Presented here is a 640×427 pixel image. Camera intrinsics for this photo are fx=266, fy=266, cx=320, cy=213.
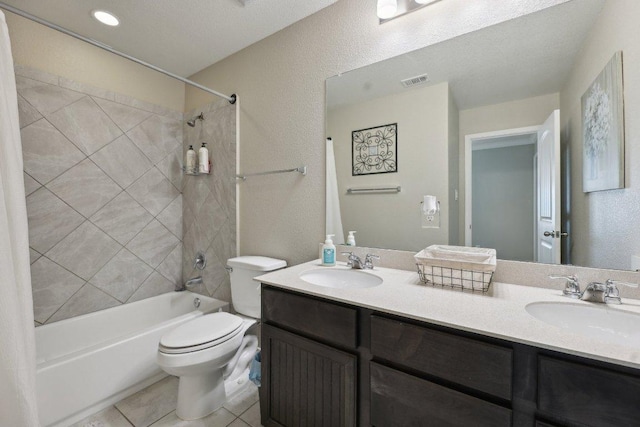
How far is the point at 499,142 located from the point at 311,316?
116 centimetres

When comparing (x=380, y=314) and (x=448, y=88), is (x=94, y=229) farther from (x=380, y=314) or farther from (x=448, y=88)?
(x=448, y=88)

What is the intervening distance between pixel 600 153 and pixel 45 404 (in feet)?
9.13

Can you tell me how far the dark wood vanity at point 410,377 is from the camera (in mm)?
652

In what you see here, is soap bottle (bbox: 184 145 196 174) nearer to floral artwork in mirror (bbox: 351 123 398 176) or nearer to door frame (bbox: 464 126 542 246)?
floral artwork in mirror (bbox: 351 123 398 176)

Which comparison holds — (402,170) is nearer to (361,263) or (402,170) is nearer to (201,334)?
(361,263)

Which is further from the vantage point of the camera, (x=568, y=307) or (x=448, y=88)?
(x=448, y=88)

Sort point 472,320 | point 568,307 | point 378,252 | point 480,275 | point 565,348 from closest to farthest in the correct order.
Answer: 1. point 565,348
2. point 472,320
3. point 568,307
4. point 480,275
5. point 378,252

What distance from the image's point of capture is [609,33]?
1.02m

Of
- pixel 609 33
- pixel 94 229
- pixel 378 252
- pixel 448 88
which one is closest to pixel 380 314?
pixel 378 252

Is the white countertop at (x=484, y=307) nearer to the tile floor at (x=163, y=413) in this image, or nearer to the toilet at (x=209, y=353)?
the toilet at (x=209, y=353)

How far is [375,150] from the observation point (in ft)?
5.08

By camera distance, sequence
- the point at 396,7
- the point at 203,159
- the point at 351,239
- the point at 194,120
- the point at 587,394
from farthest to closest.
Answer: the point at 194,120
the point at 203,159
the point at 351,239
the point at 396,7
the point at 587,394

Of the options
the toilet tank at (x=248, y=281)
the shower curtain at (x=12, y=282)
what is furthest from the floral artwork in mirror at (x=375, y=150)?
the shower curtain at (x=12, y=282)

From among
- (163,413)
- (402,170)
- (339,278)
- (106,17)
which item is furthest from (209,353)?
(106,17)
